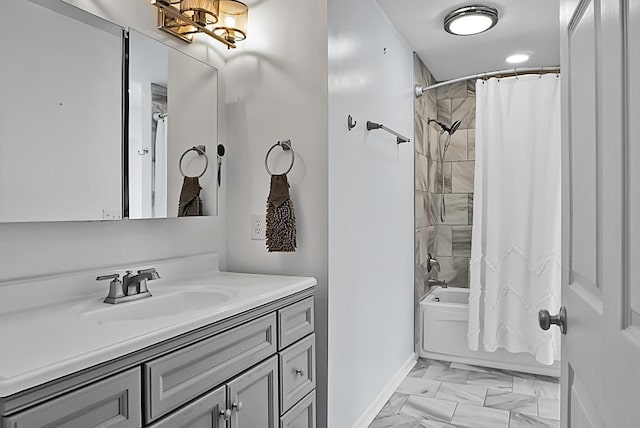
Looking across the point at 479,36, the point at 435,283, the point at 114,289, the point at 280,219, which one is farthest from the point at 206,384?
the point at 435,283

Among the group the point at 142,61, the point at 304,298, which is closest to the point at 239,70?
the point at 142,61

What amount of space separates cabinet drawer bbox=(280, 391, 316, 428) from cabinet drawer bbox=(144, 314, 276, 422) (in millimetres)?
283

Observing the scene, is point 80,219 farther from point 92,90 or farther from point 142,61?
point 142,61

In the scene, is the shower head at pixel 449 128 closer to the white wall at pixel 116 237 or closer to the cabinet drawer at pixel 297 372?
the white wall at pixel 116 237

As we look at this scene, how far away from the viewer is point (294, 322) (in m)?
1.81

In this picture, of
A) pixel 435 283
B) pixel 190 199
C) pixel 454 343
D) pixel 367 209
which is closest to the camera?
pixel 190 199

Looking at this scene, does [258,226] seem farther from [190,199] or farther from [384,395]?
[384,395]

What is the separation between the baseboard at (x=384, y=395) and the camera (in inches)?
100

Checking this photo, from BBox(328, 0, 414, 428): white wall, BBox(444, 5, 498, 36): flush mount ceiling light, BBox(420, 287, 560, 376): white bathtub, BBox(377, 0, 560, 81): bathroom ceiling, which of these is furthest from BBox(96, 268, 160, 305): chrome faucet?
BBox(420, 287, 560, 376): white bathtub

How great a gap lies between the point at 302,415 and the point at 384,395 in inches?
46.1

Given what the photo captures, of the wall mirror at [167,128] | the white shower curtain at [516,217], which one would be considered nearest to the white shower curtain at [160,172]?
the wall mirror at [167,128]

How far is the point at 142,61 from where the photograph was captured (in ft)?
5.89

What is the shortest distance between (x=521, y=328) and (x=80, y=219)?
110 inches

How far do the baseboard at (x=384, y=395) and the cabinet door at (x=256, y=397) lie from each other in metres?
0.93
